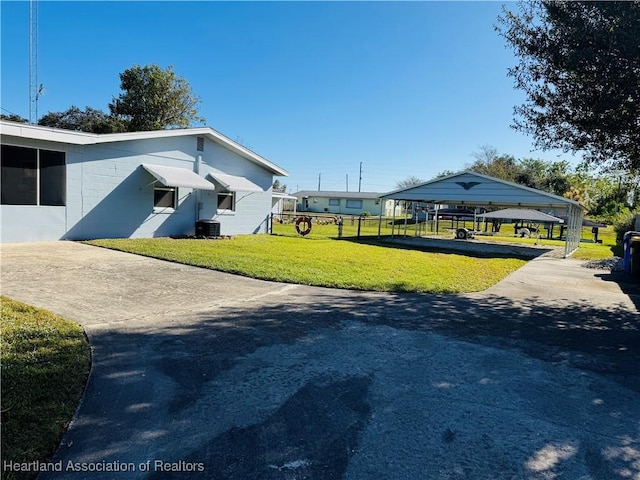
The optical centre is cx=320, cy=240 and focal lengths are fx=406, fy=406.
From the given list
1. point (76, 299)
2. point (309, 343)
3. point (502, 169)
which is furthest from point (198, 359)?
point (502, 169)

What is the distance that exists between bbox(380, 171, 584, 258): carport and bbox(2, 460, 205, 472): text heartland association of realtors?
1809cm

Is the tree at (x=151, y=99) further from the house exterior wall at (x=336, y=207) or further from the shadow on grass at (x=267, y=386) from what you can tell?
the shadow on grass at (x=267, y=386)

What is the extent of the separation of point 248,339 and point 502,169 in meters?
51.8

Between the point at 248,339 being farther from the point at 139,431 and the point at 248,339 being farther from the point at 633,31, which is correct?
the point at 633,31

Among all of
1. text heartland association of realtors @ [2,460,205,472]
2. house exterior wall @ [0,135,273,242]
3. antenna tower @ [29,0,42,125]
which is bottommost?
text heartland association of realtors @ [2,460,205,472]

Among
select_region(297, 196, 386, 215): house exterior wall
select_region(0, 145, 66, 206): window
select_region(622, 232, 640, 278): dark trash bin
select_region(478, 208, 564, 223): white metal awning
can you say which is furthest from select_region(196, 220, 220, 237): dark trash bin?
select_region(297, 196, 386, 215): house exterior wall

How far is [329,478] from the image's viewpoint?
2385mm

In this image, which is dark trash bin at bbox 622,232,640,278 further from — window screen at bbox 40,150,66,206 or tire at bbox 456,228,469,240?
window screen at bbox 40,150,66,206

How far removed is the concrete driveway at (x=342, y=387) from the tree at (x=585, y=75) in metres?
3.12

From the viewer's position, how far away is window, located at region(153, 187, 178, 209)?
15809 millimetres

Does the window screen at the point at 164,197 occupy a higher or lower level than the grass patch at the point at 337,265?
higher

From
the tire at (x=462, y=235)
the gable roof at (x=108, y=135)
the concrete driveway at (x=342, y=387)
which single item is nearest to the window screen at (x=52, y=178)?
the gable roof at (x=108, y=135)

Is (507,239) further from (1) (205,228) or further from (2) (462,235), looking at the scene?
(1) (205,228)

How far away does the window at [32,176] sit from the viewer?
37.8 feet
